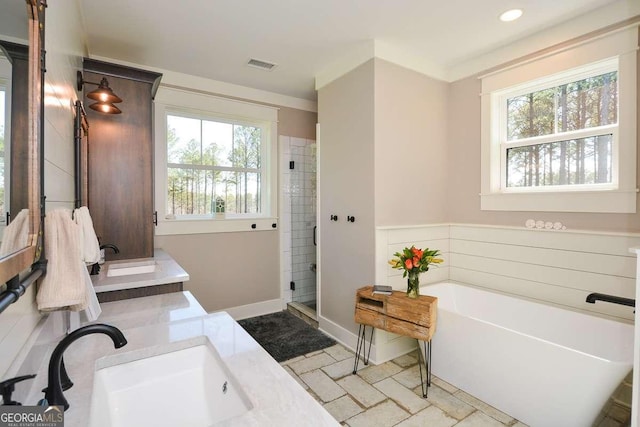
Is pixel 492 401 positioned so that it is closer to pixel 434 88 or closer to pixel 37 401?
pixel 37 401

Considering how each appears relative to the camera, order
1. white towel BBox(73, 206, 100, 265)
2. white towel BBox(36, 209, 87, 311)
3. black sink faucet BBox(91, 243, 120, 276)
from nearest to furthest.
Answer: white towel BBox(36, 209, 87, 311)
white towel BBox(73, 206, 100, 265)
black sink faucet BBox(91, 243, 120, 276)

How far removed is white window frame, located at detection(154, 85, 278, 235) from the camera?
3074mm

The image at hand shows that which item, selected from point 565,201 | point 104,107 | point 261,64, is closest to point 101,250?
point 104,107

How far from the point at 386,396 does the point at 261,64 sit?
3.01 meters

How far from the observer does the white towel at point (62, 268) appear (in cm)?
96

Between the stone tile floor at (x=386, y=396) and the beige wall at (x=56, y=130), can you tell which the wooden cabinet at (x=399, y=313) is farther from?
the beige wall at (x=56, y=130)

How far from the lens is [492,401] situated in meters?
2.01

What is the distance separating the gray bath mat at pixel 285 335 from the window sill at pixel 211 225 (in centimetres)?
104

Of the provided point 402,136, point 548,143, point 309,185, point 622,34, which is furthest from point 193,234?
point 622,34

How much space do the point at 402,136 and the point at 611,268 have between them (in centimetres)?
178

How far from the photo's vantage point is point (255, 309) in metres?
3.64

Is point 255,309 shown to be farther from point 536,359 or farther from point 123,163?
point 536,359

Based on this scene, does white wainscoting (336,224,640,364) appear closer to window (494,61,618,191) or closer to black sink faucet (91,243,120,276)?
window (494,61,618,191)

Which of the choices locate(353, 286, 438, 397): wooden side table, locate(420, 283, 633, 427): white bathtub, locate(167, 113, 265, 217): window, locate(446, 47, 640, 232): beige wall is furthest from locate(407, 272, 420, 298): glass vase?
locate(167, 113, 265, 217): window
